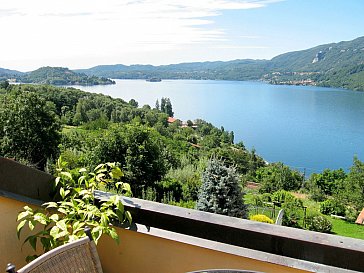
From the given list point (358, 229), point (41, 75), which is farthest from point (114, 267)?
point (41, 75)

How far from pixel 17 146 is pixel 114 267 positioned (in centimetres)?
1508

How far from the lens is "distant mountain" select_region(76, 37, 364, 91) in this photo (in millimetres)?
85875

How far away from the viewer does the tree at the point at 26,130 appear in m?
14.7

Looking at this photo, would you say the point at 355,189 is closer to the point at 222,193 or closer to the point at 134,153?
the point at 134,153

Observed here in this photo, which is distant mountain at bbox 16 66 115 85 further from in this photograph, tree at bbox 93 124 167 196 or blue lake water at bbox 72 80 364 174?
tree at bbox 93 124 167 196

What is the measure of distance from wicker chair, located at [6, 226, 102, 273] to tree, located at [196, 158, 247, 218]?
10.7ft

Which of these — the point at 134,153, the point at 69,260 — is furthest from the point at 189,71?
the point at 69,260

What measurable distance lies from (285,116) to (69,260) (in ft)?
247

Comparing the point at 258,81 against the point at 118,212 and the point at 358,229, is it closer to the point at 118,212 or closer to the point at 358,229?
the point at 358,229

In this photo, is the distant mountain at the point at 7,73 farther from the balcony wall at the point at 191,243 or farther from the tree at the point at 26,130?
the balcony wall at the point at 191,243

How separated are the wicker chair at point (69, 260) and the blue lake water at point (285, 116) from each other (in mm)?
31516

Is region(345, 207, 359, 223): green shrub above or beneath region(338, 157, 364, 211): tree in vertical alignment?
beneath

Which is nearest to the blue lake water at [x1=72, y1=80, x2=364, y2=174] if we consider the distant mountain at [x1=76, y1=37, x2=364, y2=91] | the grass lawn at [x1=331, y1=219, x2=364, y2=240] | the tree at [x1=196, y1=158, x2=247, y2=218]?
the distant mountain at [x1=76, y1=37, x2=364, y2=91]

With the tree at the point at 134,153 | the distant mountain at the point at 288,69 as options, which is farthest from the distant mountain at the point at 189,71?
the tree at the point at 134,153
